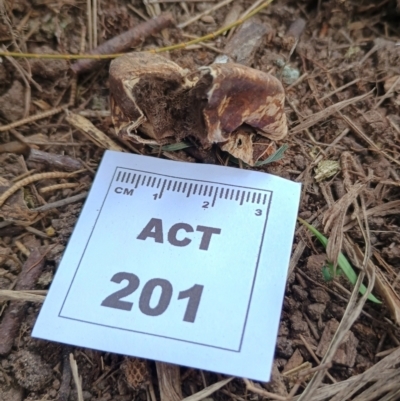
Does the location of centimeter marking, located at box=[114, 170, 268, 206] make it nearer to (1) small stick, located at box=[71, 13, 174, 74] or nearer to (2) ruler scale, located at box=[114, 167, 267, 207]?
(2) ruler scale, located at box=[114, 167, 267, 207]

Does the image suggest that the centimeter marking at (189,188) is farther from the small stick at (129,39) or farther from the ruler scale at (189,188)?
the small stick at (129,39)

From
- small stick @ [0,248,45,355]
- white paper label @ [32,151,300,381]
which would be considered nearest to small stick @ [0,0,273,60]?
white paper label @ [32,151,300,381]

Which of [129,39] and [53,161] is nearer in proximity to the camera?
[53,161]

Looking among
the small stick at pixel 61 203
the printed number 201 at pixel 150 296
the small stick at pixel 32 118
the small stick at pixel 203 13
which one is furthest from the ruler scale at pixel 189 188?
the small stick at pixel 203 13

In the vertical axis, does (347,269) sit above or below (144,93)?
below

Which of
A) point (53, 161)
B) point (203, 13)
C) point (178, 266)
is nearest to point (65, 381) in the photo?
point (178, 266)

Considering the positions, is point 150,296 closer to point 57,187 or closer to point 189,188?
point 189,188
